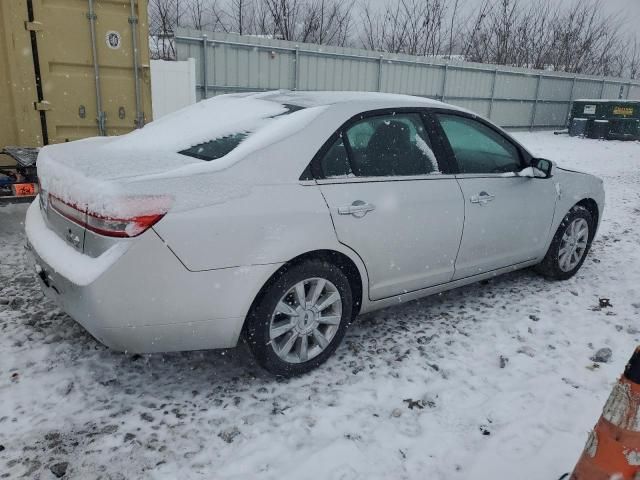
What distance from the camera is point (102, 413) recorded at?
263 centimetres

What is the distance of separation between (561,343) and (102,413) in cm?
287

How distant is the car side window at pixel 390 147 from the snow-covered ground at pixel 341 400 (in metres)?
1.13

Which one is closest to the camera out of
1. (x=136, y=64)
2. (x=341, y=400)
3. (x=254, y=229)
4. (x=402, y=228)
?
(x=254, y=229)

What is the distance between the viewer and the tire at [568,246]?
448 cm

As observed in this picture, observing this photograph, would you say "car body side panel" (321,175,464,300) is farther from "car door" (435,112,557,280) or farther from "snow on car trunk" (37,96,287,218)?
"snow on car trunk" (37,96,287,218)

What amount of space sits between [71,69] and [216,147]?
136 inches

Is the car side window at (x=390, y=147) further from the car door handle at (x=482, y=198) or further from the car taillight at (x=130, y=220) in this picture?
the car taillight at (x=130, y=220)

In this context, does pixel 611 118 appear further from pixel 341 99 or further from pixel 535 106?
pixel 341 99

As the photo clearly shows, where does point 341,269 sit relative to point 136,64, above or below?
below

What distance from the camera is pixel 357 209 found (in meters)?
2.99

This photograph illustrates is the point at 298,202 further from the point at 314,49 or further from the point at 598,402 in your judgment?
the point at 314,49

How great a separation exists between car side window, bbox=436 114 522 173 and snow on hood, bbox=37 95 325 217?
1118 mm

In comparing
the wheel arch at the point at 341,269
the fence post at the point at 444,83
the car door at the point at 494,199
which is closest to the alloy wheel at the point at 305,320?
the wheel arch at the point at 341,269

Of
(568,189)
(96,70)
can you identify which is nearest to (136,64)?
(96,70)
